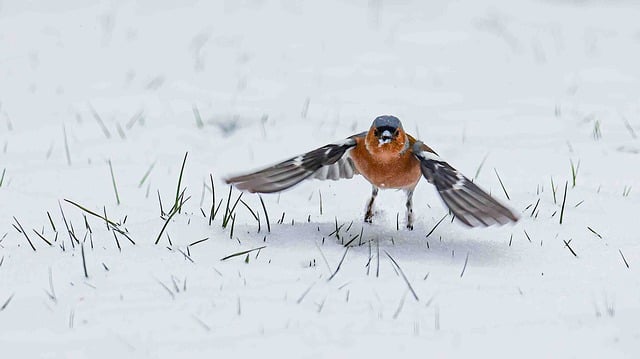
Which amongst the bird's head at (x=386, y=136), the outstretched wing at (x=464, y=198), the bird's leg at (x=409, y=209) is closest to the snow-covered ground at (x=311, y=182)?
the bird's leg at (x=409, y=209)

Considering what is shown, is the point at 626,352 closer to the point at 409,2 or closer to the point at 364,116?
the point at 364,116

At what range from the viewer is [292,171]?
4.15 metres

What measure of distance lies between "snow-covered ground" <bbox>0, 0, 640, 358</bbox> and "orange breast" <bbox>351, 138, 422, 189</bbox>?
0.26 meters

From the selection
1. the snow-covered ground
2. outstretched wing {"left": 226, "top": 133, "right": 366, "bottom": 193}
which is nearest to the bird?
outstretched wing {"left": 226, "top": 133, "right": 366, "bottom": 193}

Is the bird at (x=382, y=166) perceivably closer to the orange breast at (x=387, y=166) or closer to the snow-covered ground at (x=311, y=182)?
the orange breast at (x=387, y=166)

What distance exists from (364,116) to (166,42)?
3.38m

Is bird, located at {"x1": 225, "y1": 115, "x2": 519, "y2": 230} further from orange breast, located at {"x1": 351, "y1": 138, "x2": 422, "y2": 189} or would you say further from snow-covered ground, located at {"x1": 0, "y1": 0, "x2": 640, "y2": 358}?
snow-covered ground, located at {"x1": 0, "y1": 0, "x2": 640, "y2": 358}

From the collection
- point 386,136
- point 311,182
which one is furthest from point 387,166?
point 311,182

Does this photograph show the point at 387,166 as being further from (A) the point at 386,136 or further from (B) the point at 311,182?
(B) the point at 311,182

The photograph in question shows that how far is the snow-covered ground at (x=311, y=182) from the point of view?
310 centimetres

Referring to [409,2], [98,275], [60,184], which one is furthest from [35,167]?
[409,2]

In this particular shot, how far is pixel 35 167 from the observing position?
236 inches

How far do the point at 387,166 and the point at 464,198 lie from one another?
47 centimetres

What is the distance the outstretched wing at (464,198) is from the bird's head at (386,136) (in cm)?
13
